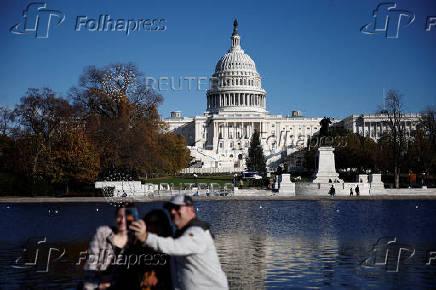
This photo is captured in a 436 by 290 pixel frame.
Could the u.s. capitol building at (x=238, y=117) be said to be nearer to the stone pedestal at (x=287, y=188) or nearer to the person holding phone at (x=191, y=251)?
the stone pedestal at (x=287, y=188)

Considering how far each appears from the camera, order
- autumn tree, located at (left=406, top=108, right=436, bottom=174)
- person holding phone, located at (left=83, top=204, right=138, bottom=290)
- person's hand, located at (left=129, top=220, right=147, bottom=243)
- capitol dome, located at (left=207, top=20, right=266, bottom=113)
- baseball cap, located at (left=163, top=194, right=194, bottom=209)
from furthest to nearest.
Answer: capitol dome, located at (left=207, top=20, right=266, bottom=113) → autumn tree, located at (left=406, top=108, right=436, bottom=174) → person holding phone, located at (left=83, top=204, right=138, bottom=290) → baseball cap, located at (left=163, top=194, right=194, bottom=209) → person's hand, located at (left=129, top=220, right=147, bottom=243)

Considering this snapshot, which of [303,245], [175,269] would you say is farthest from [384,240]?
[175,269]

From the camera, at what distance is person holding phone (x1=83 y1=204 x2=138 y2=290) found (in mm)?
5758

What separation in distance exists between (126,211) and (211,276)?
101 cm

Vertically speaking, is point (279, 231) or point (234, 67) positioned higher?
point (234, 67)

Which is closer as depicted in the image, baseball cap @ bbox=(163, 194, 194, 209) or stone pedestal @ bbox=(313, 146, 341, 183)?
baseball cap @ bbox=(163, 194, 194, 209)

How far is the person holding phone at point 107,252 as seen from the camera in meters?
5.76

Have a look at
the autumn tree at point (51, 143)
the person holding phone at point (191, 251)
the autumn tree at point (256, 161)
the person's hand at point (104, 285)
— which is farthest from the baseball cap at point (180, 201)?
the autumn tree at point (256, 161)

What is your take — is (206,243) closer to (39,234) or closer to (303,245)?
(303,245)

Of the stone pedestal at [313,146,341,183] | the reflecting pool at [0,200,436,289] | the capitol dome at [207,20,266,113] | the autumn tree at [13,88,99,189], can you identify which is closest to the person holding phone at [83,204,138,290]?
the reflecting pool at [0,200,436,289]

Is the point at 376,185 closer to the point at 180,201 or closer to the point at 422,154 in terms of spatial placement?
the point at 422,154

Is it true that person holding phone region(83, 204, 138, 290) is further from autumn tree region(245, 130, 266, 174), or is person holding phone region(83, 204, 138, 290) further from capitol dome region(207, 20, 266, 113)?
capitol dome region(207, 20, 266, 113)

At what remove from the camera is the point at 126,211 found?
5.58m

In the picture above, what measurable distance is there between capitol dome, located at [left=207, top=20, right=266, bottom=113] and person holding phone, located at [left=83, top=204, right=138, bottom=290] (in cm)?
13644
